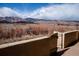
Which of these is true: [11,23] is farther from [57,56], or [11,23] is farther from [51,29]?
[57,56]

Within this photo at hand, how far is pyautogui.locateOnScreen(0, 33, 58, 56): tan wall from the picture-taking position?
2.87m

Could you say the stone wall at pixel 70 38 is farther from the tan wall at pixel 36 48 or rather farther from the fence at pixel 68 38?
the tan wall at pixel 36 48

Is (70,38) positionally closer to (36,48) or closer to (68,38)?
(68,38)

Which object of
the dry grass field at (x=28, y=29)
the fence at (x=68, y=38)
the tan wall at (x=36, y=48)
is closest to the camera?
the tan wall at (x=36, y=48)

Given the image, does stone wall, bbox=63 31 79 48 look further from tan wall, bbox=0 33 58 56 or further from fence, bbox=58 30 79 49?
tan wall, bbox=0 33 58 56

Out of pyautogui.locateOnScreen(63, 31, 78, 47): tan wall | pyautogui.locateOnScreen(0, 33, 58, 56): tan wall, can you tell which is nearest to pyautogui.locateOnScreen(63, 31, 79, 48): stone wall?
pyautogui.locateOnScreen(63, 31, 78, 47): tan wall

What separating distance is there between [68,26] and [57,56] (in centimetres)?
40

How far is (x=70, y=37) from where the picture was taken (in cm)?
320

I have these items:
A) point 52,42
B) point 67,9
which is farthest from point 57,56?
point 67,9

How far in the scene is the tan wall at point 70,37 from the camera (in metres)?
3.14

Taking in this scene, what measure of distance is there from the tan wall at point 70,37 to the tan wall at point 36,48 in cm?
14

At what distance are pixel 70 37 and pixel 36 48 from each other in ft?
1.56

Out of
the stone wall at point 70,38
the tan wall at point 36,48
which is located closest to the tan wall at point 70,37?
the stone wall at point 70,38

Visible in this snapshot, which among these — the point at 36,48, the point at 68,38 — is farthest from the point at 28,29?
the point at 68,38
